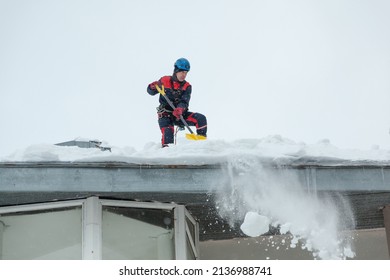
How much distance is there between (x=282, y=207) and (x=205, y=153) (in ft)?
3.08

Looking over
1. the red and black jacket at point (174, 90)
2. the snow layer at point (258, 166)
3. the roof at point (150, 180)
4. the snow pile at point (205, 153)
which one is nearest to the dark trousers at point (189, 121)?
the red and black jacket at point (174, 90)

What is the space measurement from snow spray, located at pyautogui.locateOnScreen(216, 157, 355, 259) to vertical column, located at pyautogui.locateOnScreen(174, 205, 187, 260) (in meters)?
0.36

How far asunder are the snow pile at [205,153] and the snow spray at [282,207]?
136 millimetres

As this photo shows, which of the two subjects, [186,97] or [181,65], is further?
[186,97]

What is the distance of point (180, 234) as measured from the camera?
748cm

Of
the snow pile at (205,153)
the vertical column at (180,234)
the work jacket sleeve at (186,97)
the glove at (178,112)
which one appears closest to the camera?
the snow pile at (205,153)

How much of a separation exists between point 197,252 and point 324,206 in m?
1.54

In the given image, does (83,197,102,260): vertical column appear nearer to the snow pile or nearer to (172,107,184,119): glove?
the snow pile

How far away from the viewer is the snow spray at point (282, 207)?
702 cm

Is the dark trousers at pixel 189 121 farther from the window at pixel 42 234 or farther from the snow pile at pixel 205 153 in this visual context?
the window at pixel 42 234

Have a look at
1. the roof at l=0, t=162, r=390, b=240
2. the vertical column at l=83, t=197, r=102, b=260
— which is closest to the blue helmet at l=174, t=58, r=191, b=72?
the roof at l=0, t=162, r=390, b=240

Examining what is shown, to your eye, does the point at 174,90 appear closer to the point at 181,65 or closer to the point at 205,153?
the point at 181,65

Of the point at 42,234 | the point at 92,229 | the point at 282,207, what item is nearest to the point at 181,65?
the point at 282,207

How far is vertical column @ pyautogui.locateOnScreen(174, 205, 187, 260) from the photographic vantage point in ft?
24.2
